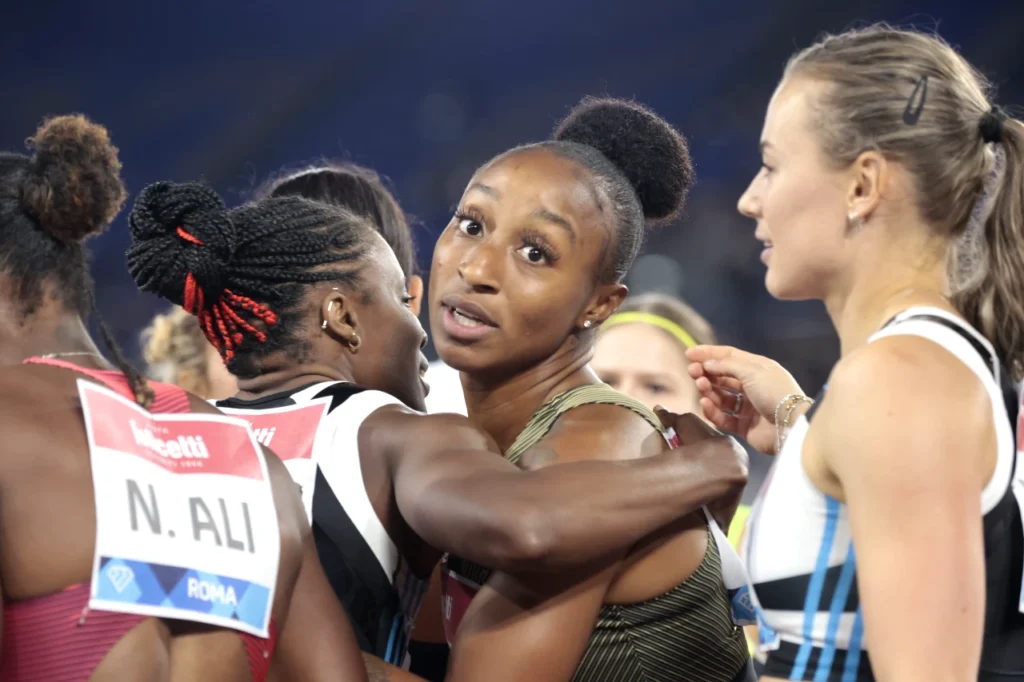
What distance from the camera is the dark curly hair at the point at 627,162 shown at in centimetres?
179

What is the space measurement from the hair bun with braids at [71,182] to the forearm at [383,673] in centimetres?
70

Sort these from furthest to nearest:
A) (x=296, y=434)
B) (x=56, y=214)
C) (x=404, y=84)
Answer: (x=404, y=84) < (x=296, y=434) < (x=56, y=214)

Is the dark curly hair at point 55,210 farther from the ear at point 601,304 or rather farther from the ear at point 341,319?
the ear at point 601,304

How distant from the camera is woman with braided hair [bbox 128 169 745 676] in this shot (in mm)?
1421

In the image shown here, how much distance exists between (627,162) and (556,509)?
2.29 feet

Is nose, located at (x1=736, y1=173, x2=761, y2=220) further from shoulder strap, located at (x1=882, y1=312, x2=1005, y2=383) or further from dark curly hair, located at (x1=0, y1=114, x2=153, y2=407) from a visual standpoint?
dark curly hair, located at (x1=0, y1=114, x2=153, y2=407)

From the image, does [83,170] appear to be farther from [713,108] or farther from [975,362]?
[713,108]

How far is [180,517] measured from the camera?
4.18 ft

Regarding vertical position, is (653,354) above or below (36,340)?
below

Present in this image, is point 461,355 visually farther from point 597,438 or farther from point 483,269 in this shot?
point 597,438

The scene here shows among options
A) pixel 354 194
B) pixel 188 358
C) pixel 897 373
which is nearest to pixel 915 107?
pixel 897 373

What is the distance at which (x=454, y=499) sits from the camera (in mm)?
1428

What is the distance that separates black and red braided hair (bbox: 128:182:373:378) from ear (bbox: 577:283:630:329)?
0.39 meters

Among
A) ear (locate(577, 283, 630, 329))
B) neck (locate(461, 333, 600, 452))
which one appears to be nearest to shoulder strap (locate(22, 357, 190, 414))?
neck (locate(461, 333, 600, 452))
